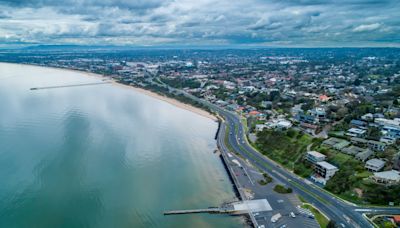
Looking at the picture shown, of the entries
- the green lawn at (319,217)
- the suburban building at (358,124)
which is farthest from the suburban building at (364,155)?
the green lawn at (319,217)

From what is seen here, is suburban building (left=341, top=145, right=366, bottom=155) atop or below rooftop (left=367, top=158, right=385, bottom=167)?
below

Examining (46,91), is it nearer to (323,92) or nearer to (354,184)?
(323,92)

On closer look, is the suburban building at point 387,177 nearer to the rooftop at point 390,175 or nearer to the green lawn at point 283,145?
the rooftop at point 390,175

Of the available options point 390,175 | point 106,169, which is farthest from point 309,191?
point 106,169

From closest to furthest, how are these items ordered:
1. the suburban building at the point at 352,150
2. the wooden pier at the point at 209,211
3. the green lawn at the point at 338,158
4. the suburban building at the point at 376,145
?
the wooden pier at the point at 209,211, the green lawn at the point at 338,158, the suburban building at the point at 352,150, the suburban building at the point at 376,145

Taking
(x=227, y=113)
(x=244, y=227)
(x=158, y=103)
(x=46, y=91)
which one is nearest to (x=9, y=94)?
(x=46, y=91)

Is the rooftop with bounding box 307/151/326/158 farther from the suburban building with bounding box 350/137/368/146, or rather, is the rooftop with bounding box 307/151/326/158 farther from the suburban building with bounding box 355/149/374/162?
the suburban building with bounding box 350/137/368/146

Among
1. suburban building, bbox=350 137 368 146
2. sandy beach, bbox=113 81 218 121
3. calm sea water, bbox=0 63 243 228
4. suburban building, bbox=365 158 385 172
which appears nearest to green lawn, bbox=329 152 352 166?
suburban building, bbox=365 158 385 172
